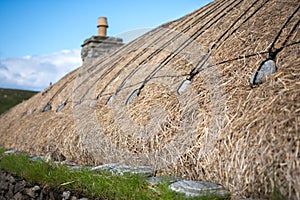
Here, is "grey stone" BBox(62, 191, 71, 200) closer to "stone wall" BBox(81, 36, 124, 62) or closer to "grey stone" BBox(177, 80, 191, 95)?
"grey stone" BBox(177, 80, 191, 95)

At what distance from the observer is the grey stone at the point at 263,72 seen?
9.00ft

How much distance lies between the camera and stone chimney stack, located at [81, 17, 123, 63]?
28.7 ft

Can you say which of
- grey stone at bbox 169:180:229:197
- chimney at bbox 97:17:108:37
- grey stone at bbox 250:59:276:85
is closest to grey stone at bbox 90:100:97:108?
grey stone at bbox 250:59:276:85

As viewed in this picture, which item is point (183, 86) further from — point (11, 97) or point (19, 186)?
point (11, 97)

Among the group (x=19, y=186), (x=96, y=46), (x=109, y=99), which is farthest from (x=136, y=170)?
(x=96, y=46)

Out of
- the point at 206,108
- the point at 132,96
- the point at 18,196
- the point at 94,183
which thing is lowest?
the point at 18,196

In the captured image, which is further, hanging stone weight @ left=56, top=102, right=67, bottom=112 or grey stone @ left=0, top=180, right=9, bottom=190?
hanging stone weight @ left=56, top=102, right=67, bottom=112

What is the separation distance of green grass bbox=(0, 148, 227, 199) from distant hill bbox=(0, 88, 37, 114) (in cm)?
1289

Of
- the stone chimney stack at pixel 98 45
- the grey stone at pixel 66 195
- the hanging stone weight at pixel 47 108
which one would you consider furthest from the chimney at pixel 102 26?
the grey stone at pixel 66 195

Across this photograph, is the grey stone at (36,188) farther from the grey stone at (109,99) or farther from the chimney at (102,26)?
the chimney at (102,26)

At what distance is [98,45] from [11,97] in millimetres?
10363

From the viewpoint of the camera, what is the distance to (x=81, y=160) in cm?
415

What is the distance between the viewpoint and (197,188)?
7.48 ft

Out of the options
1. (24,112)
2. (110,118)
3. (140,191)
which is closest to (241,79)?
(140,191)
